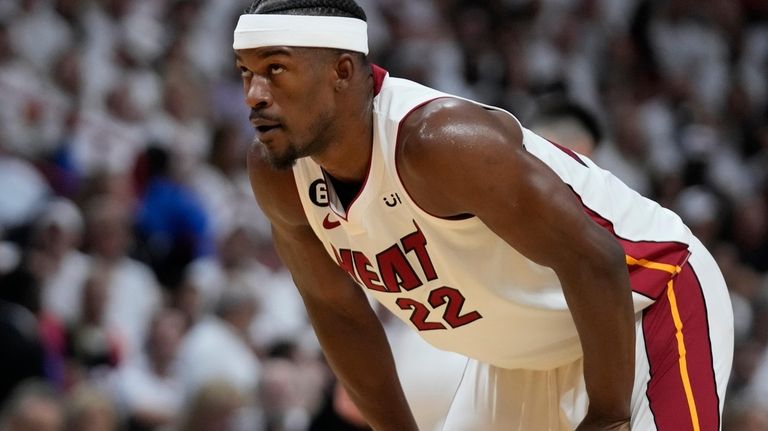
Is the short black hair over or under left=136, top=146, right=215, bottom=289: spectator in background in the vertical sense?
over

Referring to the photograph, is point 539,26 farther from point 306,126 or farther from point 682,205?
point 306,126

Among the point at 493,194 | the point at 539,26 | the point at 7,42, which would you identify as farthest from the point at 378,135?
the point at 539,26

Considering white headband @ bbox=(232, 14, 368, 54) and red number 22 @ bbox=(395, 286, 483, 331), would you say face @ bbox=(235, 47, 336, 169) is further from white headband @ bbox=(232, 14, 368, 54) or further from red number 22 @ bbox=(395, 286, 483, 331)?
red number 22 @ bbox=(395, 286, 483, 331)

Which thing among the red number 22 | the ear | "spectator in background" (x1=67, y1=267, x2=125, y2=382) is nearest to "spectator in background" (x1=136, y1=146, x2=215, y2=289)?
"spectator in background" (x1=67, y1=267, x2=125, y2=382)

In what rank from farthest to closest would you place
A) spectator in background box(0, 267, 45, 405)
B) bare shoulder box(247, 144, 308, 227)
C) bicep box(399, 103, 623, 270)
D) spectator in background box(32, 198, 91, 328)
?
spectator in background box(32, 198, 91, 328) < spectator in background box(0, 267, 45, 405) < bare shoulder box(247, 144, 308, 227) < bicep box(399, 103, 623, 270)

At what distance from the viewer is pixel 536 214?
3422 mm

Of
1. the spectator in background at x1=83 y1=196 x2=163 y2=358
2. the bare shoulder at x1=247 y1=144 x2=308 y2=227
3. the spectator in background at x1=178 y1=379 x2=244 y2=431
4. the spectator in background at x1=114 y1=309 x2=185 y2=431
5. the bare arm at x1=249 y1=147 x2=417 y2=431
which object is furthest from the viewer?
the spectator in background at x1=83 y1=196 x2=163 y2=358

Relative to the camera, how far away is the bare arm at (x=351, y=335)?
4277 millimetres

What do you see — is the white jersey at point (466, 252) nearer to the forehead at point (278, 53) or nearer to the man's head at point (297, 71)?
the man's head at point (297, 71)

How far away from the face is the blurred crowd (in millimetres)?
2501

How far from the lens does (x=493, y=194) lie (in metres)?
A: 3.42

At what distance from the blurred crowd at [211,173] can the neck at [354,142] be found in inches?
92.1

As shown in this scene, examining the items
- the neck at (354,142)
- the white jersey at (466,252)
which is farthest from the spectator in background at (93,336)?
the neck at (354,142)

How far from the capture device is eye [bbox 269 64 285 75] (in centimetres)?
359
